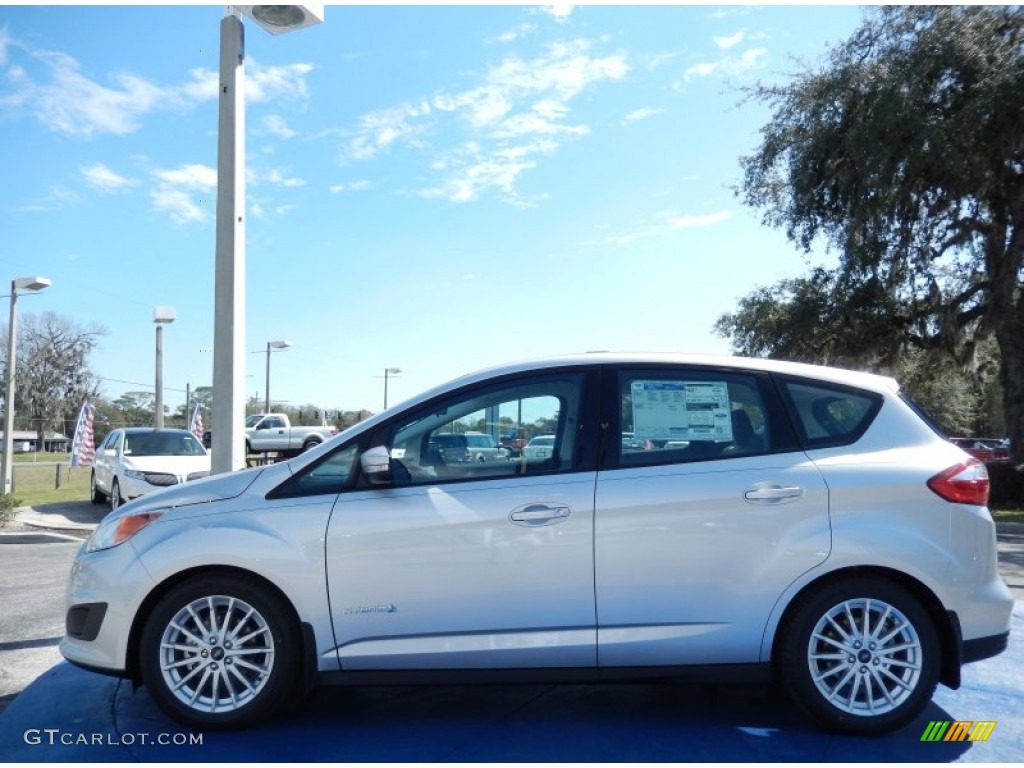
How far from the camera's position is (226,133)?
7.22 m

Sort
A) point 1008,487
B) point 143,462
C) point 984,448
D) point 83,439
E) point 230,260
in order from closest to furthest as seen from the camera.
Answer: point 230,260, point 143,462, point 1008,487, point 83,439, point 984,448

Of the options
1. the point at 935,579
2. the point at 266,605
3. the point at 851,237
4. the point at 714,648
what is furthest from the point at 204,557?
the point at 851,237

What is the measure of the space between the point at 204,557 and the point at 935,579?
135 inches

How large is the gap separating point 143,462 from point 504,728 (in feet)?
39.3

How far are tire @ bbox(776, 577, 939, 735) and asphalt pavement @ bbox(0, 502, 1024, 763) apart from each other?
6.0 inches

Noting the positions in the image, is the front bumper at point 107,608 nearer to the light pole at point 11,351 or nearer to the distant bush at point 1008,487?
the light pole at point 11,351

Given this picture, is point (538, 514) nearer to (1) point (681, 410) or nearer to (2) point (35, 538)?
(1) point (681, 410)

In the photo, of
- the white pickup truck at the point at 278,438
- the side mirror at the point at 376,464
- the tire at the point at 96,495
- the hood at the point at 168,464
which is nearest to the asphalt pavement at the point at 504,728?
the side mirror at the point at 376,464

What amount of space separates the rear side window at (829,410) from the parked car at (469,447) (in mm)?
1489

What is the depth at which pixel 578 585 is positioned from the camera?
13.0 feet

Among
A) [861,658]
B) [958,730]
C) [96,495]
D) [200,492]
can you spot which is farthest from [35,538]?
[958,730]

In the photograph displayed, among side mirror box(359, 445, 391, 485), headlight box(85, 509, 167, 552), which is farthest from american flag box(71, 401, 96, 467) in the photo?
side mirror box(359, 445, 391, 485)

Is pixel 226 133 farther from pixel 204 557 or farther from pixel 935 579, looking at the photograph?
pixel 935 579

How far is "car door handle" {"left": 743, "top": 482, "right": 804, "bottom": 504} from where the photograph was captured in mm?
4020
